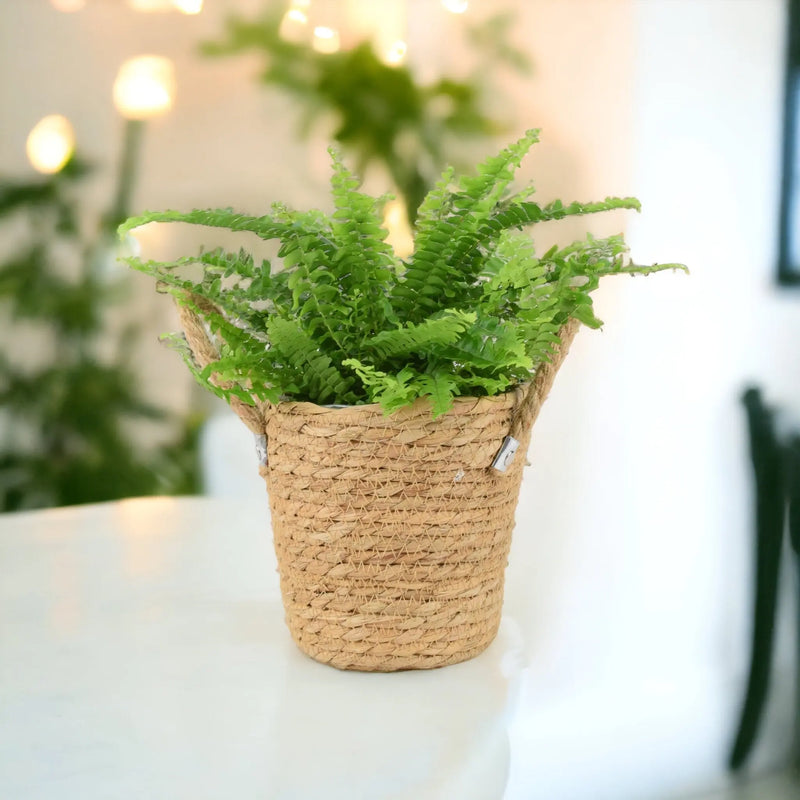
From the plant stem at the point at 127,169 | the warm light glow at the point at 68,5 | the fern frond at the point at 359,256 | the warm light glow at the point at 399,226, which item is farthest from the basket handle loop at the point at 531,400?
the warm light glow at the point at 68,5

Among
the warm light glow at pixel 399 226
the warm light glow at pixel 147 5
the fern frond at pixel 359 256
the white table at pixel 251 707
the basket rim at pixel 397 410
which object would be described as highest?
the warm light glow at pixel 147 5

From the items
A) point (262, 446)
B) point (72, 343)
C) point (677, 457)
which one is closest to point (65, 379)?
point (72, 343)

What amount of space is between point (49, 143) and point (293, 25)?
43 centimetres

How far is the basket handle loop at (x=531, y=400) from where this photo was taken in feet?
2.09

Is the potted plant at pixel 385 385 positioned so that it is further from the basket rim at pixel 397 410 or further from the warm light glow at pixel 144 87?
the warm light glow at pixel 144 87

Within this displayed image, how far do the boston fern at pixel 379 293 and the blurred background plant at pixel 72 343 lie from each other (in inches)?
31.1

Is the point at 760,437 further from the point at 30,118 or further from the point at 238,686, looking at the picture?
the point at 30,118

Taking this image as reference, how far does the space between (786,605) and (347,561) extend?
53cm

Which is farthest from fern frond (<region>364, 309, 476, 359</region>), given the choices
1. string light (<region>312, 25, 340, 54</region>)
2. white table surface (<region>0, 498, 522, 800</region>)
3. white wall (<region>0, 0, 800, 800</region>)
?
string light (<region>312, 25, 340, 54</region>)

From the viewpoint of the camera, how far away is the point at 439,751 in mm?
551

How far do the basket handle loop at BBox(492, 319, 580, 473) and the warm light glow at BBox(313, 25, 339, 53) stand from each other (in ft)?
3.18

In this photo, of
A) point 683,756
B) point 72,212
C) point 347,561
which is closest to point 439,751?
point 347,561

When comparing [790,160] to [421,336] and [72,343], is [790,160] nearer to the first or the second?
[421,336]

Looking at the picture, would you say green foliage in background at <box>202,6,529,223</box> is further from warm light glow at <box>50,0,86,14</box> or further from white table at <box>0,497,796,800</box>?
white table at <box>0,497,796,800</box>
